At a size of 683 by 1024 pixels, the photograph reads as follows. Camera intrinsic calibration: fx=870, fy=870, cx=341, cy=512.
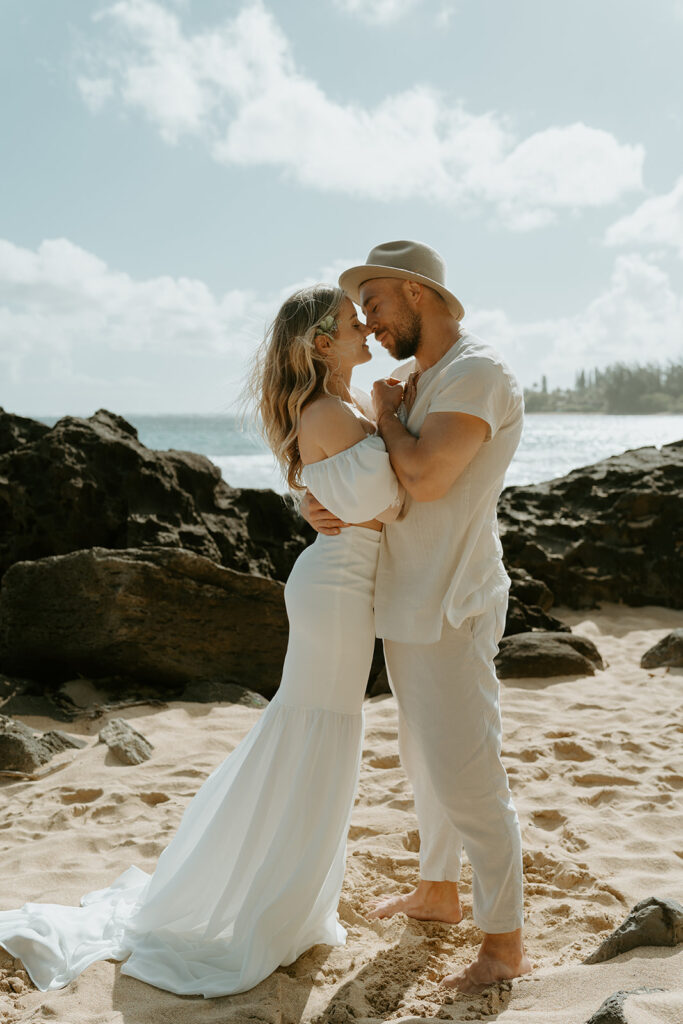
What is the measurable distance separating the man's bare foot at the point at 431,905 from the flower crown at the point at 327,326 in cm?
218

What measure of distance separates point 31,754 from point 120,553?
1683 mm

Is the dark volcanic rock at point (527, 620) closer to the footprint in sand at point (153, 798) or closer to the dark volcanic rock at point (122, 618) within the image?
the dark volcanic rock at point (122, 618)

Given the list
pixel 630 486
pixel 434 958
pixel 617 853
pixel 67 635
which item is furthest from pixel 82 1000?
pixel 630 486

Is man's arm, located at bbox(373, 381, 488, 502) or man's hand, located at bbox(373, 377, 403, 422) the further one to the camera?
man's hand, located at bbox(373, 377, 403, 422)

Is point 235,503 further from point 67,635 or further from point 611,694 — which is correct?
point 611,694

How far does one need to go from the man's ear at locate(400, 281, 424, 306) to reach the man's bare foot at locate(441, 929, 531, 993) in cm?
222

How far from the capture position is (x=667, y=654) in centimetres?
696

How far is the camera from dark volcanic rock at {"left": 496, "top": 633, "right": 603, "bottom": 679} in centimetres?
673

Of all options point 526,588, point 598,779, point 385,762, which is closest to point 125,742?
point 385,762

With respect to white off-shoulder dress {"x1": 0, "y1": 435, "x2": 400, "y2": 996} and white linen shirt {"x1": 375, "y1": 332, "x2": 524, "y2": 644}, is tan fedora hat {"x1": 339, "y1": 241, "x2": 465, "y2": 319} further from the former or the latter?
white off-shoulder dress {"x1": 0, "y1": 435, "x2": 400, "y2": 996}

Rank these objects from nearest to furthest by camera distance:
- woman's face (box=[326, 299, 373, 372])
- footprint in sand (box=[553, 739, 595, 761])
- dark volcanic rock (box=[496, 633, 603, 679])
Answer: woman's face (box=[326, 299, 373, 372]) < footprint in sand (box=[553, 739, 595, 761]) < dark volcanic rock (box=[496, 633, 603, 679])

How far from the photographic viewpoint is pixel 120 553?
628cm

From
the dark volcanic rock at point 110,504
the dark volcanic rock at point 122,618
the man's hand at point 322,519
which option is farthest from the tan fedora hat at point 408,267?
the dark volcanic rock at point 110,504

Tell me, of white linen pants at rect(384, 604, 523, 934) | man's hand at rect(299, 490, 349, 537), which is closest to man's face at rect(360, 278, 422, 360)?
man's hand at rect(299, 490, 349, 537)
